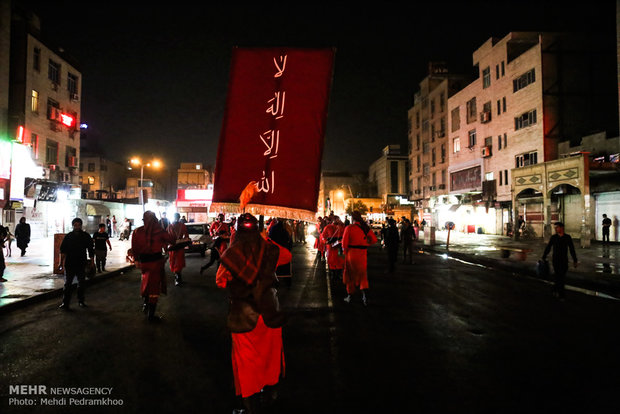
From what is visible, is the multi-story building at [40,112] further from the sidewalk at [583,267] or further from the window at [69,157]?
the sidewalk at [583,267]

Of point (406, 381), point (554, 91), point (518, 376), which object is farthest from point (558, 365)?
point (554, 91)

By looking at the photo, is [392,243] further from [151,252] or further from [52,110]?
[52,110]

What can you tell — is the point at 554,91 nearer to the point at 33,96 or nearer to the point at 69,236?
the point at 69,236

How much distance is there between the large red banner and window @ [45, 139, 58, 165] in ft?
92.8

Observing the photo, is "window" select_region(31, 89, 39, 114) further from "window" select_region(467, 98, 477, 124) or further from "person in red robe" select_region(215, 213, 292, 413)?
"window" select_region(467, 98, 477, 124)

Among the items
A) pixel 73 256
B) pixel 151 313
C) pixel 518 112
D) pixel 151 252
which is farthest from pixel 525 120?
pixel 73 256

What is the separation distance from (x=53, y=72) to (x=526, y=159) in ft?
121

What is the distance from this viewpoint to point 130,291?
31.6 ft

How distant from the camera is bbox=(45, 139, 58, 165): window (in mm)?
26822

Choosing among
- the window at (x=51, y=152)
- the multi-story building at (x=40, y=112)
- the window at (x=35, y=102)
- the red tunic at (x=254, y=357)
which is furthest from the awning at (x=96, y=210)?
the red tunic at (x=254, y=357)

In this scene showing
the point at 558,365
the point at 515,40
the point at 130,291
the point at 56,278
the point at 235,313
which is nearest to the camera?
the point at 235,313

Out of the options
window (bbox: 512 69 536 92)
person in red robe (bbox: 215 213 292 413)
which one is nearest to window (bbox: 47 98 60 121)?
person in red robe (bbox: 215 213 292 413)

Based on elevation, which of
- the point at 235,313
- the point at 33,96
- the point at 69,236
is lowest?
the point at 235,313

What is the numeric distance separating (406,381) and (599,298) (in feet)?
24.2
